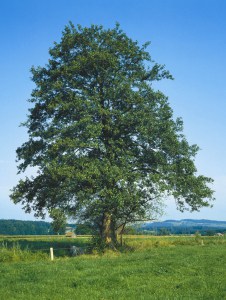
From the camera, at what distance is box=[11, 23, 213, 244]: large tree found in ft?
107

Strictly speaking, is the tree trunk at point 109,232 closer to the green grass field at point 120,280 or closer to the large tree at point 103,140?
the large tree at point 103,140

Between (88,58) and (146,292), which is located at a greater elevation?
(88,58)

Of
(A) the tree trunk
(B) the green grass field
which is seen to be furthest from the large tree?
(B) the green grass field

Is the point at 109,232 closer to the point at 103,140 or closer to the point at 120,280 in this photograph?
the point at 103,140

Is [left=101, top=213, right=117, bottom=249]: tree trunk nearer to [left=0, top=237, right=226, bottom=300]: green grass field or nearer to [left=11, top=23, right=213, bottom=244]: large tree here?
[left=11, top=23, right=213, bottom=244]: large tree

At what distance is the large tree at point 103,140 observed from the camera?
3262 centimetres

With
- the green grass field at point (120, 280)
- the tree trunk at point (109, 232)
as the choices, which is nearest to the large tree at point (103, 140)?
the tree trunk at point (109, 232)

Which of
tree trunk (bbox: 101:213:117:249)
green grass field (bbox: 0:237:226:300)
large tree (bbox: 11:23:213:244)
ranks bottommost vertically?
green grass field (bbox: 0:237:226:300)

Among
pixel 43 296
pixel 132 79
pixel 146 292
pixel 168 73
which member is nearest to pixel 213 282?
pixel 146 292

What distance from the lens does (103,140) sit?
3594cm

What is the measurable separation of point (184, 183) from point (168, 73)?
11169 millimetres

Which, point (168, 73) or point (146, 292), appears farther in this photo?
point (168, 73)

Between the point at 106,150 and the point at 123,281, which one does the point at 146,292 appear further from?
the point at 106,150

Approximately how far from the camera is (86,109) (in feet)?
111
